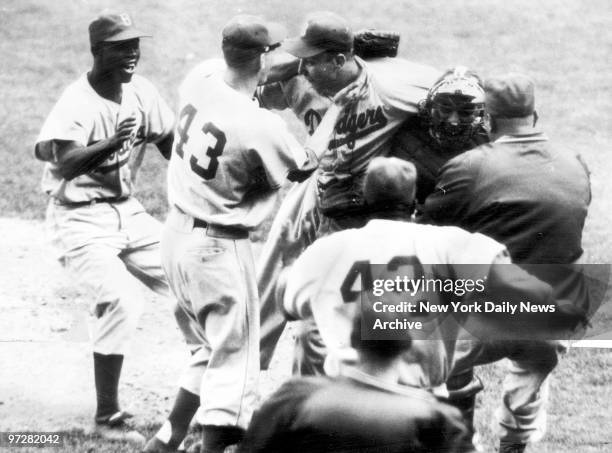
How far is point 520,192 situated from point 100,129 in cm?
182

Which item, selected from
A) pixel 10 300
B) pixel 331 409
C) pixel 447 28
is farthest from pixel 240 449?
pixel 447 28

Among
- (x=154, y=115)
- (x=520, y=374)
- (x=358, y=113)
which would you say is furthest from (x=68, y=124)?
(x=520, y=374)

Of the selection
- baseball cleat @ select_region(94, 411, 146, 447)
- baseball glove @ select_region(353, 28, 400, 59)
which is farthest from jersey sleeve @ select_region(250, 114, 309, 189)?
baseball cleat @ select_region(94, 411, 146, 447)

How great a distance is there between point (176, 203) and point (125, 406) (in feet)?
3.75

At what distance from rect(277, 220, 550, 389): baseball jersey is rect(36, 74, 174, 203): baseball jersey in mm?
1503

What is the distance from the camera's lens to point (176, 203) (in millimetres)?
4168

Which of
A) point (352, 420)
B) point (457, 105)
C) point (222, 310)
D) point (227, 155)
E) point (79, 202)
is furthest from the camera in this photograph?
point (79, 202)

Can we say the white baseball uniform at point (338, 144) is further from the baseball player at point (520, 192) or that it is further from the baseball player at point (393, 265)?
the baseball player at point (393, 265)

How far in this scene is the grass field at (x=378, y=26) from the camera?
8758 mm

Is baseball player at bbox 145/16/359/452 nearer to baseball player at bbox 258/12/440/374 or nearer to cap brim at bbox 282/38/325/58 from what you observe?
cap brim at bbox 282/38/325/58

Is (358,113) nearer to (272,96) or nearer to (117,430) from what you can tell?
(272,96)

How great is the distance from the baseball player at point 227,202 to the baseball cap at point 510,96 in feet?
2.32

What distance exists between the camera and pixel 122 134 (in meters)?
4.43

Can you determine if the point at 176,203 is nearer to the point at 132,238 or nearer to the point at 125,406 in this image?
the point at 132,238
